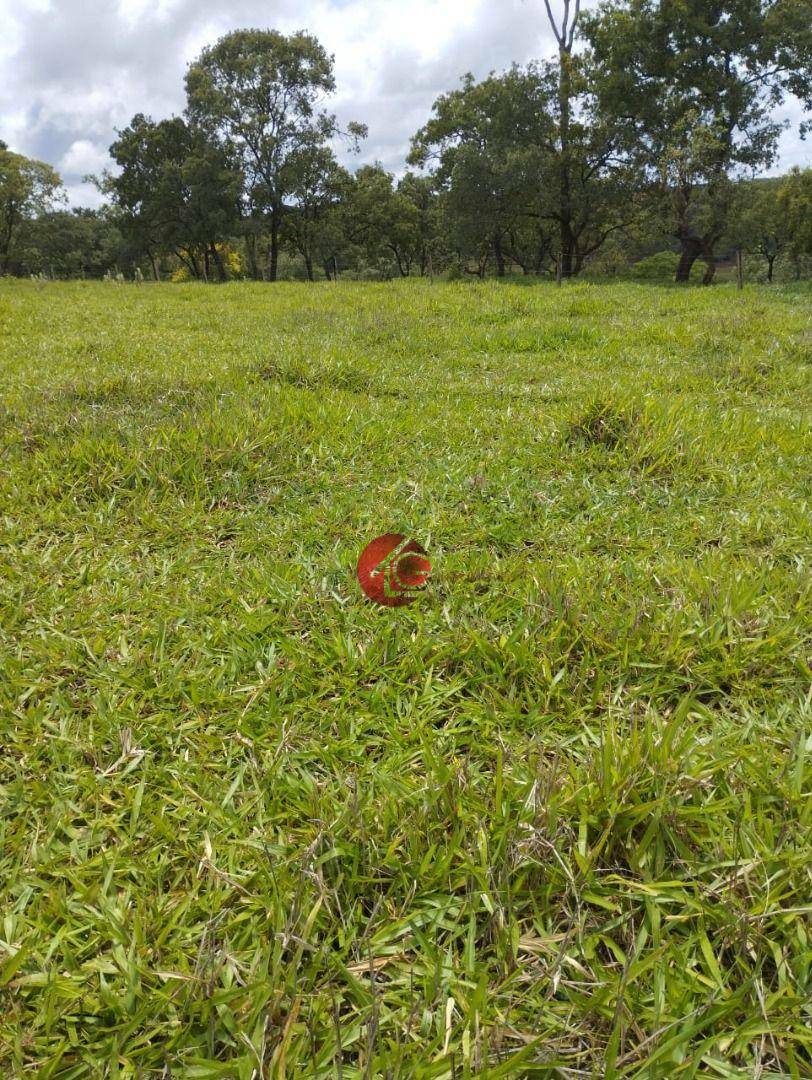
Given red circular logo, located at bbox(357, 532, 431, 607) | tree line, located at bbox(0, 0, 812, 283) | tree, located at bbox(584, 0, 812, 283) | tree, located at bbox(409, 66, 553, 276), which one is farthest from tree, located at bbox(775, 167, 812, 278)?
red circular logo, located at bbox(357, 532, 431, 607)

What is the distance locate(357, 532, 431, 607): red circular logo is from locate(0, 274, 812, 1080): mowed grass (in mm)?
79

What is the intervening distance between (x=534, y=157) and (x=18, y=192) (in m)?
46.6

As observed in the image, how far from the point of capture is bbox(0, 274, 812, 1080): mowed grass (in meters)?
1.10

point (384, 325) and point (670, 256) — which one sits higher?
point (670, 256)

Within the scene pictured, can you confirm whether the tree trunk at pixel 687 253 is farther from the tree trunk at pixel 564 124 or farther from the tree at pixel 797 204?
the tree at pixel 797 204

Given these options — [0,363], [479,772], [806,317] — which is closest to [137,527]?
[479,772]

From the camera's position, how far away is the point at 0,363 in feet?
19.5

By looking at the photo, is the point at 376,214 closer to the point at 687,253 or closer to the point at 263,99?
the point at 263,99

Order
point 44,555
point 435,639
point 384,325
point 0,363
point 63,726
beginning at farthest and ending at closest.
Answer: point 384,325
point 0,363
point 44,555
point 435,639
point 63,726

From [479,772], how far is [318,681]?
2.10 ft

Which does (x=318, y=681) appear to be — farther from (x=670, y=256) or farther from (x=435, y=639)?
(x=670, y=256)

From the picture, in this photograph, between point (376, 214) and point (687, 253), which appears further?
point (376, 214)

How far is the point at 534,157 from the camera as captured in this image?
75.3 ft

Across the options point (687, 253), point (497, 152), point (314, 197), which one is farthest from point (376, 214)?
point (687, 253)
